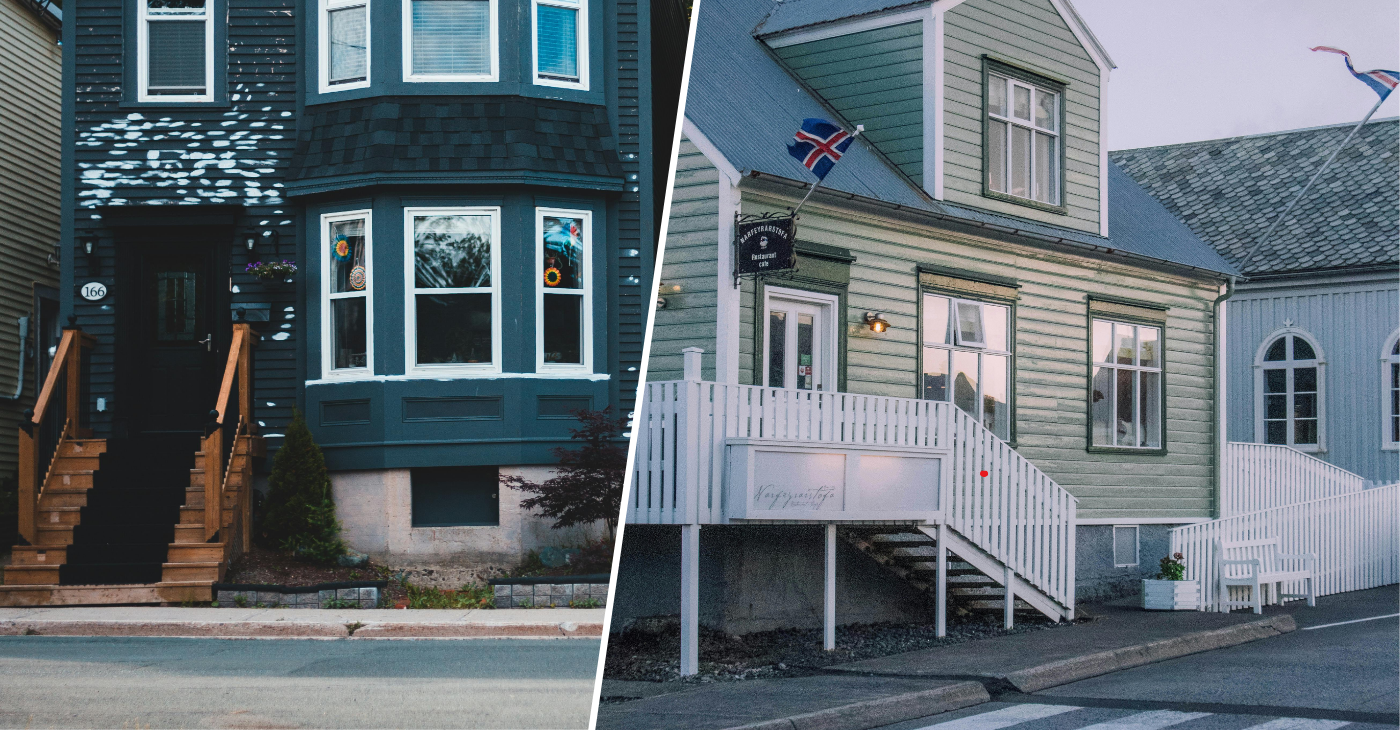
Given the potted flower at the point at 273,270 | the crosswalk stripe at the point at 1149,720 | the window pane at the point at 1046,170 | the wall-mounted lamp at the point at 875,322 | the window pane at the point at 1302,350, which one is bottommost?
the crosswalk stripe at the point at 1149,720

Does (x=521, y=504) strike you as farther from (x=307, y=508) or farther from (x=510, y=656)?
(x=510, y=656)

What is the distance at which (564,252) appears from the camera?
1517 centimetres

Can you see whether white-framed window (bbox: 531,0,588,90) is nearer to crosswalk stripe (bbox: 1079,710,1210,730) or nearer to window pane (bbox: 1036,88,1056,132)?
window pane (bbox: 1036,88,1056,132)

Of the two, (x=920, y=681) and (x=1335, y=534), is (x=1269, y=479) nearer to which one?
(x=1335, y=534)

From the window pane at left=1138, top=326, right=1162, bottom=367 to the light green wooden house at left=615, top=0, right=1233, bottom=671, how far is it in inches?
1.3

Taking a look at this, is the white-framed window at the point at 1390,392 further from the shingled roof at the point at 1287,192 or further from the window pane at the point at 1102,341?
the window pane at the point at 1102,341

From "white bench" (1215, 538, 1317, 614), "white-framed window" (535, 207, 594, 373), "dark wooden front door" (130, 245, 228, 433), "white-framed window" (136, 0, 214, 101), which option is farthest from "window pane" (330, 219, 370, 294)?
"white bench" (1215, 538, 1317, 614)

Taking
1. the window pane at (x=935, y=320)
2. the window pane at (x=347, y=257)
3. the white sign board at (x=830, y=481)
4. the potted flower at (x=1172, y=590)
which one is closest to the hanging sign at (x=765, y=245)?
the white sign board at (x=830, y=481)

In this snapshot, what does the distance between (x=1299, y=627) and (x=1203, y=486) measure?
13.1 feet

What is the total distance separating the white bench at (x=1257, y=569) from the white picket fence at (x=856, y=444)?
1941mm

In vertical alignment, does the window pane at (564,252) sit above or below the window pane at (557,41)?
below

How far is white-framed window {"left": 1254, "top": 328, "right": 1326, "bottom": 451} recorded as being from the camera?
418 inches

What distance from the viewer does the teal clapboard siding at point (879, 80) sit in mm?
13281

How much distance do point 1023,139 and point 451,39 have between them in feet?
18.4
